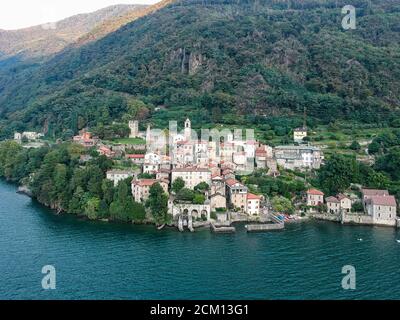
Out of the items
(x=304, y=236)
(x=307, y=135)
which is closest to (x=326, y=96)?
(x=307, y=135)

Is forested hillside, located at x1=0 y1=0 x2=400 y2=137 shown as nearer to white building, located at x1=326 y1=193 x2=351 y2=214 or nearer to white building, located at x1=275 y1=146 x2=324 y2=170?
white building, located at x1=275 y1=146 x2=324 y2=170

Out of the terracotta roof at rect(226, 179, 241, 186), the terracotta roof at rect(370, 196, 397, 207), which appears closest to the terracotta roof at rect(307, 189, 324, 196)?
the terracotta roof at rect(370, 196, 397, 207)

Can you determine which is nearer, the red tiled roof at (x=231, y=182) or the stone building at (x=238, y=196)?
the stone building at (x=238, y=196)

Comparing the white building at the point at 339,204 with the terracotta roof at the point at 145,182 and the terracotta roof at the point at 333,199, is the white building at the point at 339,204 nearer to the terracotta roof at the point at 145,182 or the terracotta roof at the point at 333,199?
the terracotta roof at the point at 333,199

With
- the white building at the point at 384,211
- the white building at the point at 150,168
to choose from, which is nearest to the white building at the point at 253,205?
the white building at the point at 384,211

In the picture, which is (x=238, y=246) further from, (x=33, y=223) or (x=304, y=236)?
(x=33, y=223)

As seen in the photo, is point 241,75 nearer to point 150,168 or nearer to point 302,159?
point 302,159
